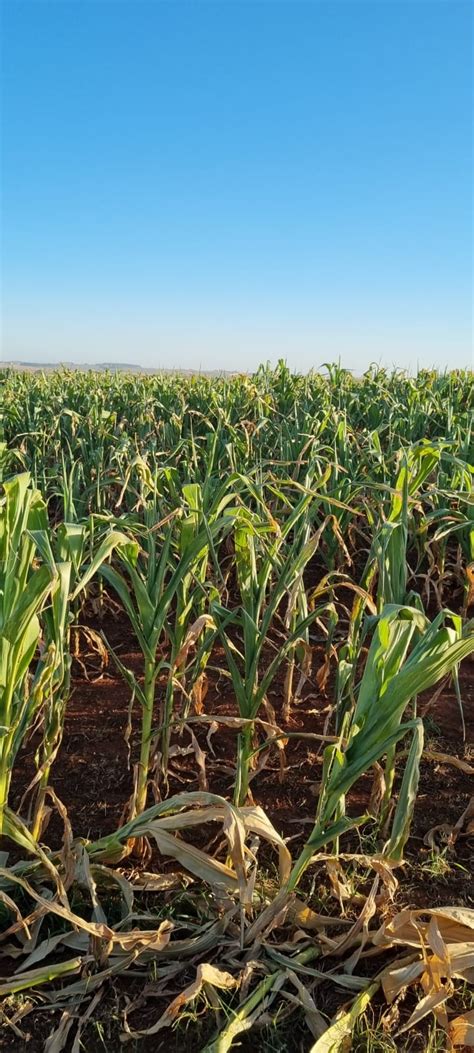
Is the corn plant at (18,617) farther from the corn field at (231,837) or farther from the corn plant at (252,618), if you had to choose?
the corn plant at (252,618)

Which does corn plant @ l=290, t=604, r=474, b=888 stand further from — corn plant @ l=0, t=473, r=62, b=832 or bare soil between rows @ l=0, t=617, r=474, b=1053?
corn plant @ l=0, t=473, r=62, b=832

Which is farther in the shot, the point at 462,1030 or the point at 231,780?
the point at 231,780

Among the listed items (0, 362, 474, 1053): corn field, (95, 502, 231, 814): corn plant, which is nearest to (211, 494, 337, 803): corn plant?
(0, 362, 474, 1053): corn field

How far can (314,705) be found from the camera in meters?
2.50

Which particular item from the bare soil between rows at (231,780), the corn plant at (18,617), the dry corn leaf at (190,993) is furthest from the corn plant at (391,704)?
the corn plant at (18,617)

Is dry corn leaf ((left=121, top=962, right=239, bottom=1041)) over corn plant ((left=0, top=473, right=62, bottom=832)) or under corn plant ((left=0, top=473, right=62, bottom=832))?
under

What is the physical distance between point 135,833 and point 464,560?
2.19 m

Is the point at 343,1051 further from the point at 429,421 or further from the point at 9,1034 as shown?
the point at 429,421

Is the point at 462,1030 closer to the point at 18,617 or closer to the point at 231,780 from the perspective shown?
the point at 231,780

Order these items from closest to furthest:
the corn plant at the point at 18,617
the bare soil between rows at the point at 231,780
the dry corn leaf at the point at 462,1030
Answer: the dry corn leaf at the point at 462,1030, the corn plant at the point at 18,617, the bare soil between rows at the point at 231,780

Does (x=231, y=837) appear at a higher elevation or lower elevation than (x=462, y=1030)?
higher

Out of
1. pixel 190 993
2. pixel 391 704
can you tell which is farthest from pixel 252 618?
pixel 190 993

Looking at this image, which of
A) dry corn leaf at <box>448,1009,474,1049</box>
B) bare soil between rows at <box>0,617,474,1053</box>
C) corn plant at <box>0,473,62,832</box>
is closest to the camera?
dry corn leaf at <box>448,1009,474,1049</box>

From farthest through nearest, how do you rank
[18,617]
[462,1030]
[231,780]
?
[231,780]
[18,617]
[462,1030]
